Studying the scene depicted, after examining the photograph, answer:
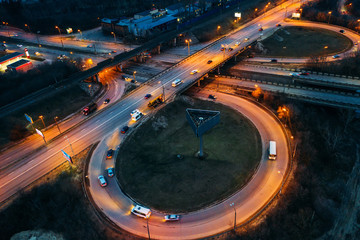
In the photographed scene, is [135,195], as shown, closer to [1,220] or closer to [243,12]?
[1,220]

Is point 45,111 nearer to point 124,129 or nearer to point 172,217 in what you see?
point 124,129

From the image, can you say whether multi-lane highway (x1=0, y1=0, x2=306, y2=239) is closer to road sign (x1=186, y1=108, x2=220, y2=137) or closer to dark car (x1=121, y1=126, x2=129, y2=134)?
dark car (x1=121, y1=126, x2=129, y2=134)

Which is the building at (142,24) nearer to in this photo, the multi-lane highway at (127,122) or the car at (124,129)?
the multi-lane highway at (127,122)

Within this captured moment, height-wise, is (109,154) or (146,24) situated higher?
(146,24)

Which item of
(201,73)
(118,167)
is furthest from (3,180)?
(201,73)

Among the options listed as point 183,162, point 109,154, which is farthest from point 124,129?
point 183,162

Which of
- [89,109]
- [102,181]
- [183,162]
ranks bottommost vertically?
[183,162]

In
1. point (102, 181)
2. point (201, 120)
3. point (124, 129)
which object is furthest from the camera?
point (124, 129)
